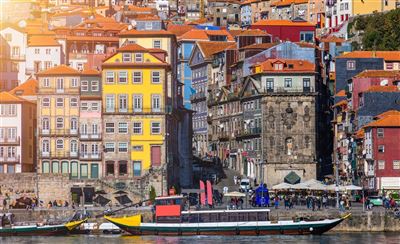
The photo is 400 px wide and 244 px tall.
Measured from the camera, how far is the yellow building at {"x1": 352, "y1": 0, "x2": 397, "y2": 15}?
188125 mm

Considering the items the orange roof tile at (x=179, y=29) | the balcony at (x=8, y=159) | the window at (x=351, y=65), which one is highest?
the orange roof tile at (x=179, y=29)

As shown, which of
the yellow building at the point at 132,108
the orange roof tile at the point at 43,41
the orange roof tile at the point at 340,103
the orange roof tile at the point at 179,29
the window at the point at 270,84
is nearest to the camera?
the yellow building at the point at 132,108

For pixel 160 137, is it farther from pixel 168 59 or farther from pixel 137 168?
pixel 168 59

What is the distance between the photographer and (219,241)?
97.7 m

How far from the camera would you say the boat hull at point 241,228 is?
101250 mm

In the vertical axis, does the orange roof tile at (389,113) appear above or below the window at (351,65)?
below

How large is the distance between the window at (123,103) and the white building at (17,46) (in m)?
32.5

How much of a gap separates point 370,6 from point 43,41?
54907 millimetres

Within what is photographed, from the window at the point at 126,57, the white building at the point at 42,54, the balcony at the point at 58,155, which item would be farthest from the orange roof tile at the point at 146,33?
the white building at the point at 42,54

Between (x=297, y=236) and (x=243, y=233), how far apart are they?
3942mm

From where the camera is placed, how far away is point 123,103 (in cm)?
12238

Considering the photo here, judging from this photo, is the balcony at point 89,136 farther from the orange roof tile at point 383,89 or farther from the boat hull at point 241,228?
the orange roof tile at point 383,89

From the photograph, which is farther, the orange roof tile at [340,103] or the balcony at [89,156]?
the orange roof tile at [340,103]

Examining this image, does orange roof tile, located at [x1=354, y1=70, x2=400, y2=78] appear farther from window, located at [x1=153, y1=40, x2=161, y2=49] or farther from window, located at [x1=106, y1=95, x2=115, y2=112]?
window, located at [x1=106, y1=95, x2=115, y2=112]
